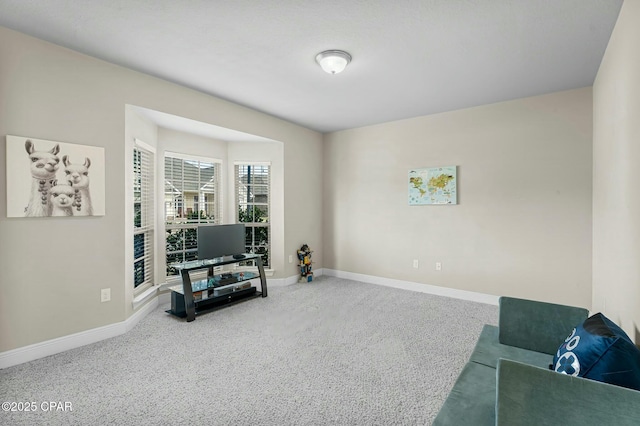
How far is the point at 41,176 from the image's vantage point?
262cm

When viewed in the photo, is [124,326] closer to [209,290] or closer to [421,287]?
[209,290]

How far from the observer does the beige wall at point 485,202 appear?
142 inches

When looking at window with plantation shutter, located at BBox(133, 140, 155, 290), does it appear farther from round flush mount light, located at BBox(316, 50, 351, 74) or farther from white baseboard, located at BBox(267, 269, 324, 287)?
round flush mount light, located at BBox(316, 50, 351, 74)

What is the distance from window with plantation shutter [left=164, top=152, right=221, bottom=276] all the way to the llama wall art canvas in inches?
55.4

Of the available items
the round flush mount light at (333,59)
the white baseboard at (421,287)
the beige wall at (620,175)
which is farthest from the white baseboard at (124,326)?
the round flush mount light at (333,59)

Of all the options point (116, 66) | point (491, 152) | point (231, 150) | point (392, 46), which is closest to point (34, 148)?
point (116, 66)

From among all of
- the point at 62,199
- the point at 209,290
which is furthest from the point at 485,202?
the point at 62,199

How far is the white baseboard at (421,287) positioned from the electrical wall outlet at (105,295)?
3.57m

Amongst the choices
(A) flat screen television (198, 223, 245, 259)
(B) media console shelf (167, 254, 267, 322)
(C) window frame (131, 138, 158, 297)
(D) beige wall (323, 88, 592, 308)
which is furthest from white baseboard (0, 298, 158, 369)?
(D) beige wall (323, 88, 592, 308)

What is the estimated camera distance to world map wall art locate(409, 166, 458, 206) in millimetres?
4422

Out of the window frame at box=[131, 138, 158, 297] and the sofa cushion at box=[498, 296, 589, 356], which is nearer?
the sofa cushion at box=[498, 296, 589, 356]

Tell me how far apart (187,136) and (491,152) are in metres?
4.29

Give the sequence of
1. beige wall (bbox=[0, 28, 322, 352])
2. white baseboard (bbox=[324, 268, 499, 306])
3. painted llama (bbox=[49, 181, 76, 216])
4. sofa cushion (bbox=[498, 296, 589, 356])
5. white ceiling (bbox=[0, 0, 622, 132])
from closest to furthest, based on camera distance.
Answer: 1. sofa cushion (bbox=[498, 296, 589, 356])
2. white ceiling (bbox=[0, 0, 622, 132])
3. beige wall (bbox=[0, 28, 322, 352])
4. painted llama (bbox=[49, 181, 76, 216])
5. white baseboard (bbox=[324, 268, 499, 306])

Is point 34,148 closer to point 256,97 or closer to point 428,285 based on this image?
point 256,97
